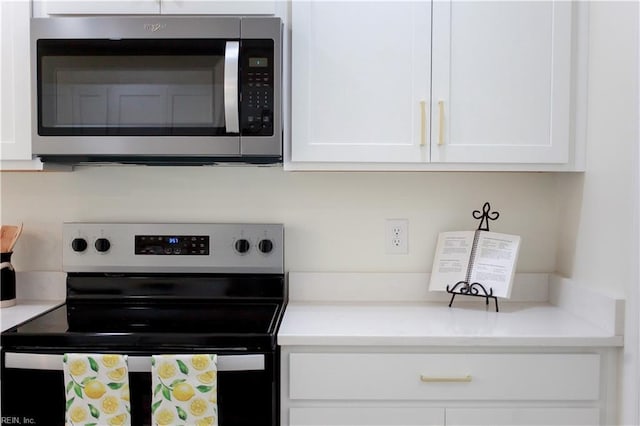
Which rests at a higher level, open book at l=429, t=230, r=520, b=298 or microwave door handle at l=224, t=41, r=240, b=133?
microwave door handle at l=224, t=41, r=240, b=133

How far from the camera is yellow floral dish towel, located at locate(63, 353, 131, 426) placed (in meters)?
1.46

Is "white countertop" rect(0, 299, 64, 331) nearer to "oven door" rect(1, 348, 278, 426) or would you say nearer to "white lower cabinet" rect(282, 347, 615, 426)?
"oven door" rect(1, 348, 278, 426)

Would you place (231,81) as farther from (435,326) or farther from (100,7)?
(435,326)

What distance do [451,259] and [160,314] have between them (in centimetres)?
96

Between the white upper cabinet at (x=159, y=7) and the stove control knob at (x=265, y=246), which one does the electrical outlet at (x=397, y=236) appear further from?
the white upper cabinet at (x=159, y=7)

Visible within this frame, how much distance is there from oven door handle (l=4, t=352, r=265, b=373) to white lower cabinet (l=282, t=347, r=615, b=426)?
0.10m

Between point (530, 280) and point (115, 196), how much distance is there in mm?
1477

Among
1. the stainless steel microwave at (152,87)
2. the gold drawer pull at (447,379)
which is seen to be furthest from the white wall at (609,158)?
the stainless steel microwave at (152,87)

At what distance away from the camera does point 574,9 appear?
1.77 m

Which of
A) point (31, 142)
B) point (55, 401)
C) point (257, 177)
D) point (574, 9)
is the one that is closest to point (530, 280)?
point (574, 9)

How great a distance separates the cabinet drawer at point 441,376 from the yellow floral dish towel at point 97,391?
43 cm

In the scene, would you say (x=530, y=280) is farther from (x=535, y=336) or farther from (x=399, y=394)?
(x=399, y=394)

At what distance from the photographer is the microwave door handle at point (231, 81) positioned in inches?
64.5

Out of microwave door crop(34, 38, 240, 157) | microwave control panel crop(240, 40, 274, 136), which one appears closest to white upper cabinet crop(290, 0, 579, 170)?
microwave control panel crop(240, 40, 274, 136)
